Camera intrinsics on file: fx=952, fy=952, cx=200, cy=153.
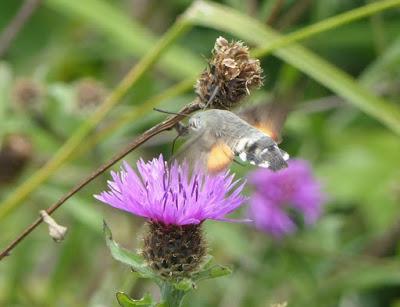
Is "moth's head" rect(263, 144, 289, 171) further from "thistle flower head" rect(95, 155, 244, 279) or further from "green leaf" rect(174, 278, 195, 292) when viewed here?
"green leaf" rect(174, 278, 195, 292)

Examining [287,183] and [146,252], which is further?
[287,183]

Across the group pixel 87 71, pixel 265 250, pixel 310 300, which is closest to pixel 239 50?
pixel 310 300

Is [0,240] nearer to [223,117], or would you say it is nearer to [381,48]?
[381,48]

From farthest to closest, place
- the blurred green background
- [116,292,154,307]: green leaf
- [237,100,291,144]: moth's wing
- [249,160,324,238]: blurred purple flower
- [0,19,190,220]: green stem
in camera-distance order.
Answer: [249,160,324,238]: blurred purple flower, the blurred green background, [0,19,190,220]: green stem, [237,100,291,144]: moth's wing, [116,292,154,307]: green leaf

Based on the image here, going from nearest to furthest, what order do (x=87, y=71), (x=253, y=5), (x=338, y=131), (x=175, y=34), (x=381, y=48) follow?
(x=175, y=34) → (x=381, y=48) → (x=253, y=5) → (x=338, y=131) → (x=87, y=71)

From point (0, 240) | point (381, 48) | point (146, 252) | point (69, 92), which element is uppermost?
point (381, 48)

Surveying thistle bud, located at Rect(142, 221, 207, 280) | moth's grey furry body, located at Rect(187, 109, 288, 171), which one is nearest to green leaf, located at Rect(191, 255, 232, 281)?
thistle bud, located at Rect(142, 221, 207, 280)

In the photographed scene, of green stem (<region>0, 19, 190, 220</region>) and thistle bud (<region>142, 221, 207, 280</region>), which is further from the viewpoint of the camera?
green stem (<region>0, 19, 190, 220</region>)

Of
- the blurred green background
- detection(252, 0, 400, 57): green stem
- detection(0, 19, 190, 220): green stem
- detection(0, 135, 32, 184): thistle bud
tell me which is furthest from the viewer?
detection(0, 135, 32, 184): thistle bud
